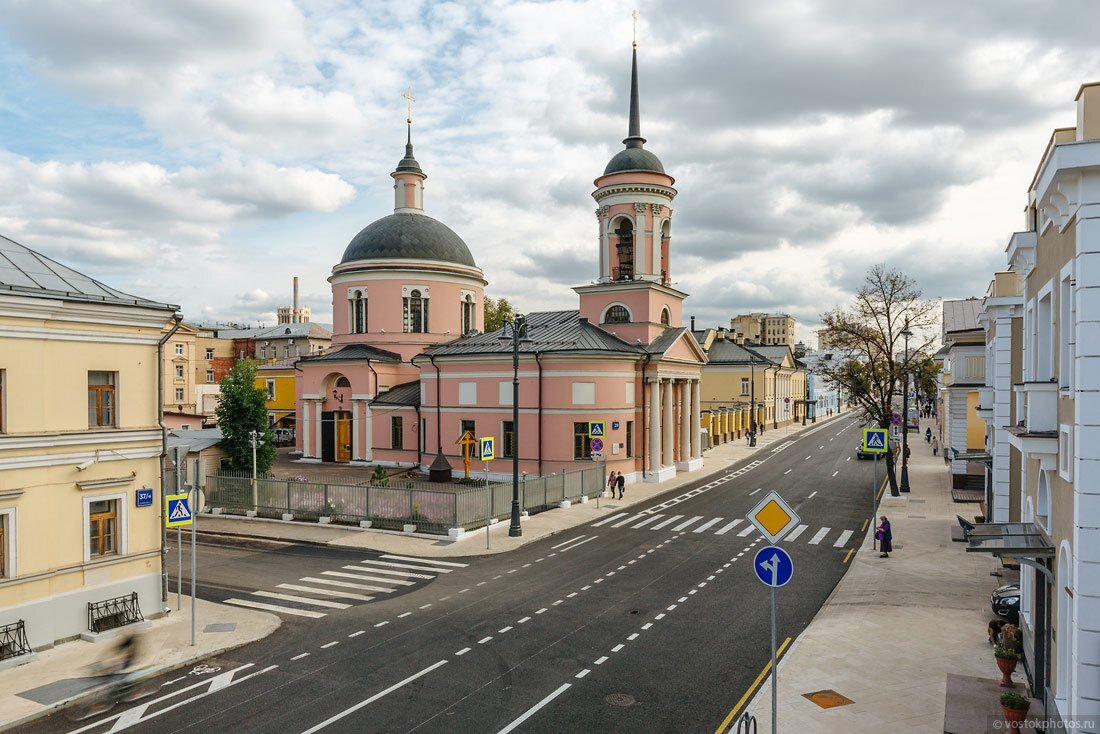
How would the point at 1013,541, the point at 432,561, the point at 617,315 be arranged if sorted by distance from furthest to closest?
the point at 617,315 → the point at 432,561 → the point at 1013,541

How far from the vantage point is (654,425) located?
1515 inches

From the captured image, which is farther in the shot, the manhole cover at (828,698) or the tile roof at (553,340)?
the tile roof at (553,340)

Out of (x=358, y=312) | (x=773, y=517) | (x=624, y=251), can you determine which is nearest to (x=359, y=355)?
(x=358, y=312)

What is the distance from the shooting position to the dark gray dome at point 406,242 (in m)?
47.9

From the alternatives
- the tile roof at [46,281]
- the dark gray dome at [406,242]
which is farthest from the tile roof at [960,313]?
the tile roof at [46,281]

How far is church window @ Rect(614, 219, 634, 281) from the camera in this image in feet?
133

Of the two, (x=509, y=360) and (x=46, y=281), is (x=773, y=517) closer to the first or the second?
(x=46, y=281)

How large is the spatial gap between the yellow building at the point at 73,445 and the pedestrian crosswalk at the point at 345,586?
2721 mm

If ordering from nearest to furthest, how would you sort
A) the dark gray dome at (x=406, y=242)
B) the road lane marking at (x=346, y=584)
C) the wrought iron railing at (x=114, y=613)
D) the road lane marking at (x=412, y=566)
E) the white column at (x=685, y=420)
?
the wrought iron railing at (x=114, y=613) → the road lane marking at (x=346, y=584) → the road lane marking at (x=412, y=566) → the white column at (x=685, y=420) → the dark gray dome at (x=406, y=242)

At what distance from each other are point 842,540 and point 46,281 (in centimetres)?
2456

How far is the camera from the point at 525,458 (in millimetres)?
38094

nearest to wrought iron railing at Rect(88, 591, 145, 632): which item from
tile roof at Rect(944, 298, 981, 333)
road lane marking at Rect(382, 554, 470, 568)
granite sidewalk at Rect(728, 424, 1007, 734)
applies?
road lane marking at Rect(382, 554, 470, 568)

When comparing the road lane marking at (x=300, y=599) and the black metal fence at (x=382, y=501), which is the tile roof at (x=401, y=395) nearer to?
the black metal fence at (x=382, y=501)

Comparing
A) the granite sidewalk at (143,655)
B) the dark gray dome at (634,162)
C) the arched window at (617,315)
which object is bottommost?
the granite sidewalk at (143,655)
